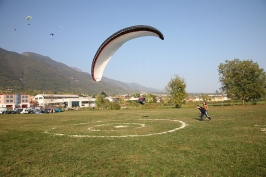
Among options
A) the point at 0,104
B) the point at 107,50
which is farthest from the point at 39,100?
the point at 107,50

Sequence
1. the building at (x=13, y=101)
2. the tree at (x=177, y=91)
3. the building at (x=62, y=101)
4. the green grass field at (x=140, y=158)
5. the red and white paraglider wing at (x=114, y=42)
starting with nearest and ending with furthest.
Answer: the green grass field at (x=140, y=158), the red and white paraglider wing at (x=114, y=42), the tree at (x=177, y=91), the building at (x=13, y=101), the building at (x=62, y=101)

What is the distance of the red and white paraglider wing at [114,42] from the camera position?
1561cm

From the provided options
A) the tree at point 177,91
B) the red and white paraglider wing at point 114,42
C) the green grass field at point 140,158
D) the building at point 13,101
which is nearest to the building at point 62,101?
the building at point 13,101

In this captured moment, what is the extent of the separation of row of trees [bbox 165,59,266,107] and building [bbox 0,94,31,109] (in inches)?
3832

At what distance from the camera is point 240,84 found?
60.1 metres

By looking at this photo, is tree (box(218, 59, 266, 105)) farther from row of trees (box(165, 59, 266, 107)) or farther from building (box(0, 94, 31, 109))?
building (box(0, 94, 31, 109))

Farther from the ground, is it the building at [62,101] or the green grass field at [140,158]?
the building at [62,101]

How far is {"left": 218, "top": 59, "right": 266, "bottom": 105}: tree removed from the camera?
191 ft

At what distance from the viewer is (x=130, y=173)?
6090 mm

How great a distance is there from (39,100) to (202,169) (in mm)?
133549

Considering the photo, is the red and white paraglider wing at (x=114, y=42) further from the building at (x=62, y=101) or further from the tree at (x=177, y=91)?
the building at (x=62, y=101)

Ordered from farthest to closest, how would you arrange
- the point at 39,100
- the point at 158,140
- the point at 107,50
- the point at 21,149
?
the point at 39,100 < the point at 107,50 < the point at 158,140 < the point at 21,149

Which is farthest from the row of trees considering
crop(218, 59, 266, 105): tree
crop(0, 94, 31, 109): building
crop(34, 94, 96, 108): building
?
crop(0, 94, 31, 109): building

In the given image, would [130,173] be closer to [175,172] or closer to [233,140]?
[175,172]
